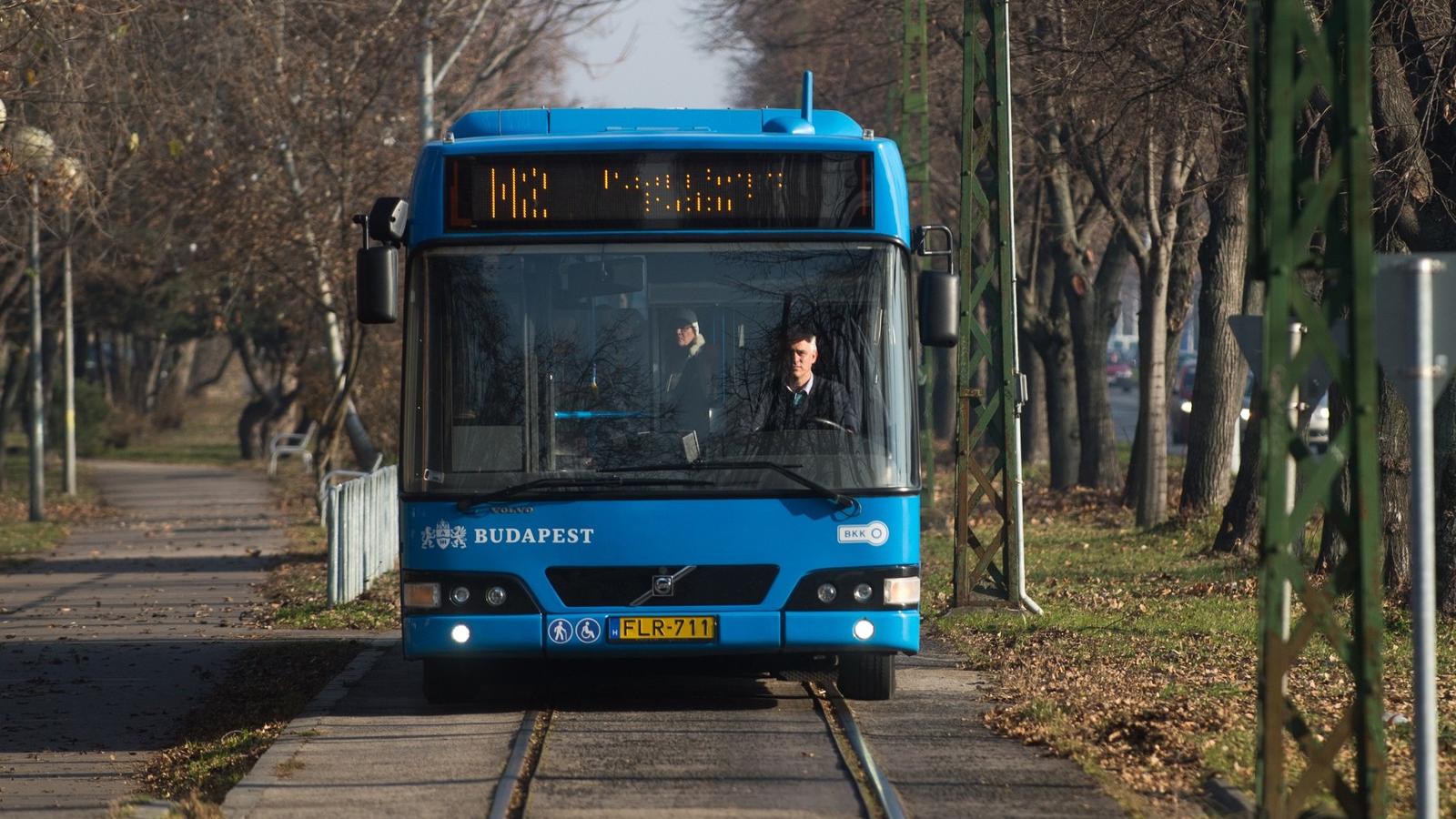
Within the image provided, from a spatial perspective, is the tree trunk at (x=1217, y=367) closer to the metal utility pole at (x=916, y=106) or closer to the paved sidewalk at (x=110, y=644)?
the metal utility pole at (x=916, y=106)

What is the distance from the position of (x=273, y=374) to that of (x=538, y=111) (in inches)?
1754

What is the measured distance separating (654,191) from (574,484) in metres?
1.49

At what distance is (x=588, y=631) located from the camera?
9.55 meters

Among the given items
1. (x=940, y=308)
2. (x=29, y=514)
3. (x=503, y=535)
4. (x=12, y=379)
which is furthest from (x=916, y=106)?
(x=12, y=379)

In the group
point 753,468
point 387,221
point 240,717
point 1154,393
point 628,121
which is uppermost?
point 628,121

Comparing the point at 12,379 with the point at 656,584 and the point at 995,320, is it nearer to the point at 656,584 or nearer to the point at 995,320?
the point at 995,320

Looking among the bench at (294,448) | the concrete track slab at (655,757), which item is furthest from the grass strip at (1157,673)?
the bench at (294,448)

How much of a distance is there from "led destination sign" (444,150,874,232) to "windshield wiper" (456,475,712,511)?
1237 mm

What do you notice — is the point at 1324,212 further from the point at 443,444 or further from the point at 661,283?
the point at 443,444

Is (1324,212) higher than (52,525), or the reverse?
(1324,212)

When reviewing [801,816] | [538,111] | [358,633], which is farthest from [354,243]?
[801,816]

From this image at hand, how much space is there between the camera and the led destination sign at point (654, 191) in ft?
32.0

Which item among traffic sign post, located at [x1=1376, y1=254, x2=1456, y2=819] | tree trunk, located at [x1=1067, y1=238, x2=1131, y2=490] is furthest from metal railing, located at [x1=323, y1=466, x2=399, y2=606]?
tree trunk, located at [x1=1067, y1=238, x2=1131, y2=490]

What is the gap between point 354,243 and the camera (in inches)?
1011
